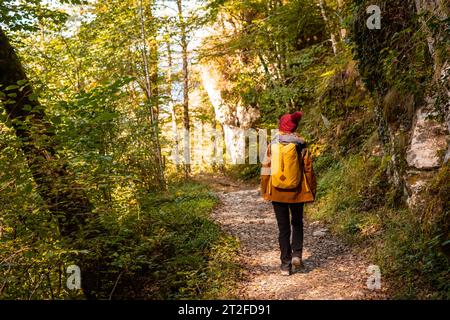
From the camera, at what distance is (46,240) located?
5922mm

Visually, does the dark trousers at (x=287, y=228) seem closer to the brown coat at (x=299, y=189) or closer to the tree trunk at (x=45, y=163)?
the brown coat at (x=299, y=189)

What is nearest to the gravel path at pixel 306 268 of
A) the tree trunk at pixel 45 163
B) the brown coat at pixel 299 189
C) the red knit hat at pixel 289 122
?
the brown coat at pixel 299 189

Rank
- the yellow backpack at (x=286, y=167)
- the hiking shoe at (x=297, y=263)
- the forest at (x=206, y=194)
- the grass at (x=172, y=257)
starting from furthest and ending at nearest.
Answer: the hiking shoe at (x=297, y=263)
the grass at (x=172, y=257)
the yellow backpack at (x=286, y=167)
the forest at (x=206, y=194)

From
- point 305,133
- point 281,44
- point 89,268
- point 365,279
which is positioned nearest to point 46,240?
point 89,268

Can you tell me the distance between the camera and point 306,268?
621cm

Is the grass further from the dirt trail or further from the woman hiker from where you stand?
the woman hiker

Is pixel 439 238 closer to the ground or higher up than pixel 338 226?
higher up

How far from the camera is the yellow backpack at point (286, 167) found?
5730mm

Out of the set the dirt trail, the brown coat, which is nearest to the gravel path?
the dirt trail

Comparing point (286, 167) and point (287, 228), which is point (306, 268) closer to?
point (287, 228)

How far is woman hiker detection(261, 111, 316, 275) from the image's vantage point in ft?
18.9

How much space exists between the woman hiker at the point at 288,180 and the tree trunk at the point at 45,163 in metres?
2.60

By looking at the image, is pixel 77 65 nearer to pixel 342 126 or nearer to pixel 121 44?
pixel 121 44

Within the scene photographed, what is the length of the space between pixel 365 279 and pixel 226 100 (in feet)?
51.7
